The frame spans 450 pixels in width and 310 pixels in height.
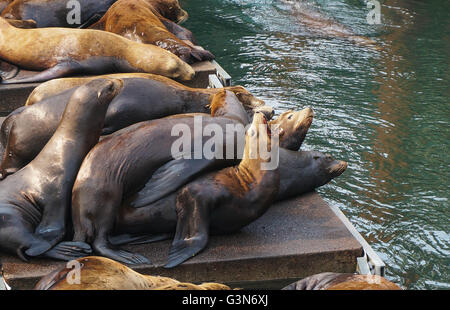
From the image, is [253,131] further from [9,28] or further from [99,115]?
[9,28]

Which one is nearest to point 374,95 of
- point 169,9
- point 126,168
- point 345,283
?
point 169,9

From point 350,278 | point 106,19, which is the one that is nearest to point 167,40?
point 106,19

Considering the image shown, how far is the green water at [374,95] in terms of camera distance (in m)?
5.32

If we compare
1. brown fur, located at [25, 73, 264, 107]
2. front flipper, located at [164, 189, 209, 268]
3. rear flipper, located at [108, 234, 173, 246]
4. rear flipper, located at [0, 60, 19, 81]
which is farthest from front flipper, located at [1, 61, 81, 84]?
front flipper, located at [164, 189, 209, 268]

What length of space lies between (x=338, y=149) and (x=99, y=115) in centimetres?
308

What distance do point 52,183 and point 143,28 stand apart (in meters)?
4.28

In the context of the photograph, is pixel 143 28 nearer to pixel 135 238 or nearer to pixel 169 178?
pixel 169 178

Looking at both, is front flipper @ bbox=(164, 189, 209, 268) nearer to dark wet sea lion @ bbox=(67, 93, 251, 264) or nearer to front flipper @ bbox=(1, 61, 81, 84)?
dark wet sea lion @ bbox=(67, 93, 251, 264)

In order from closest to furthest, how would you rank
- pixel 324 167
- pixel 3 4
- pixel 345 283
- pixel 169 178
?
pixel 345 283 < pixel 169 178 < pixel 324 167 < pixel 3 4

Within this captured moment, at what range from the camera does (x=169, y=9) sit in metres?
9.84

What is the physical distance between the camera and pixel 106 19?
8.67 m

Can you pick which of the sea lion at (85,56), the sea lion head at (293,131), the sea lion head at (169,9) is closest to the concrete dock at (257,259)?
the sea lion head at (293,131)

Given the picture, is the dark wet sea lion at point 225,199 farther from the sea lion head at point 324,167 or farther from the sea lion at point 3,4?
the sea lion at point 3,4

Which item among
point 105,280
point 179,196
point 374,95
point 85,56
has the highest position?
point 105,280
